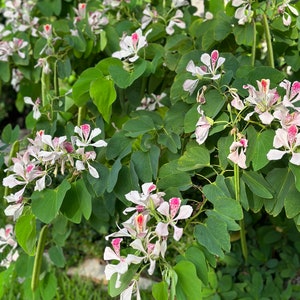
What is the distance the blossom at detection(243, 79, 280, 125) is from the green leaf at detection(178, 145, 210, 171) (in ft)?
0.47

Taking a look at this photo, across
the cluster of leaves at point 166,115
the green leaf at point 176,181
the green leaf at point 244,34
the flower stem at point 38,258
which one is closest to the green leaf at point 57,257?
the cluster of leaves at point 166,115

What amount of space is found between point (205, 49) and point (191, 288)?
0.74m

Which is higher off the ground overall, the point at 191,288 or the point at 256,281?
the point at 191,288

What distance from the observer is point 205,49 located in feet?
5.17

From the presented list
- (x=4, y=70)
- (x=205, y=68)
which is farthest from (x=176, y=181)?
(x=4, y=70)

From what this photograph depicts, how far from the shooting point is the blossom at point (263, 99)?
3.84 feet

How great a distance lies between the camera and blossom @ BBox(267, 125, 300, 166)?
43.2 inches

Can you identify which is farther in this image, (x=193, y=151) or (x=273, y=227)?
(x=273, y=227)

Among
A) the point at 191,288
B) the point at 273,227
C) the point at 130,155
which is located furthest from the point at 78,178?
the point at 273,227

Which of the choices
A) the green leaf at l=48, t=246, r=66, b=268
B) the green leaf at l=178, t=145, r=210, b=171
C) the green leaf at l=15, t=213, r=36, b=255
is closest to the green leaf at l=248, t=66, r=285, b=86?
the green leaf at l=178, t=145, r=210, b=171

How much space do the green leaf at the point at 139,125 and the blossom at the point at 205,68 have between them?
0.15 meters

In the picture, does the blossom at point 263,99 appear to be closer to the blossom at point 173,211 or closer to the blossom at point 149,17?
the blossom at point 173,211

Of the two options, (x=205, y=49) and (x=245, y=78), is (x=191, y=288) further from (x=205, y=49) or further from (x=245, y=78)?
(x=205, y=49)

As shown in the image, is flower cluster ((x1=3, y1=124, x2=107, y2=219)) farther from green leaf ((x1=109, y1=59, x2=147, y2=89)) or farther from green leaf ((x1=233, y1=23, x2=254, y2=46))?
green leaf ((x1=233, y1=23, x2=254, y2=46))
